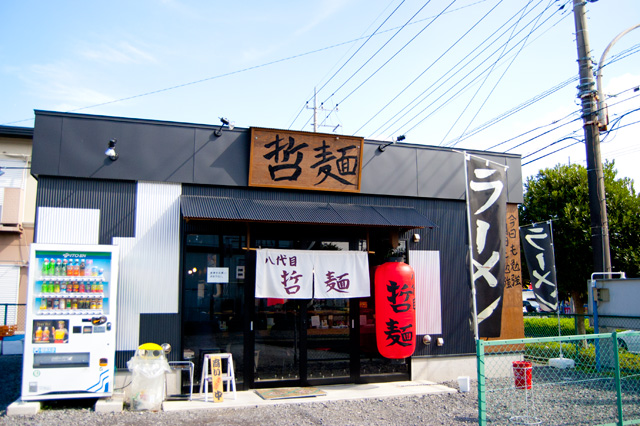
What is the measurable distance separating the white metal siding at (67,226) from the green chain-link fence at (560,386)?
667 centimetres

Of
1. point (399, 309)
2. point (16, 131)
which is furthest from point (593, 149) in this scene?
point (16, 131)

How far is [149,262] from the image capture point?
8.52m

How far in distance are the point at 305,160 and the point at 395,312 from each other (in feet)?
11.3

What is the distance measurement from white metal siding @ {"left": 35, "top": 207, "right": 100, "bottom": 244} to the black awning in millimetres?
1587

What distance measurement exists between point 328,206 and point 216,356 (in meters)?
3.51

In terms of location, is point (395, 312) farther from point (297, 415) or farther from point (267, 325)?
point (297, 415)

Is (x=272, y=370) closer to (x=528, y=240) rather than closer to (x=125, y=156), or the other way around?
(x=125, y=156)

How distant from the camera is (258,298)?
896 cm

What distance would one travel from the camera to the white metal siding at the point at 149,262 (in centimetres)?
832

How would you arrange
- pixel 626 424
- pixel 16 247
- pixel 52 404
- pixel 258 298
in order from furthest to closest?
pixel 16 247
pixel 258 298
pixel 52 404
pixel 626 424

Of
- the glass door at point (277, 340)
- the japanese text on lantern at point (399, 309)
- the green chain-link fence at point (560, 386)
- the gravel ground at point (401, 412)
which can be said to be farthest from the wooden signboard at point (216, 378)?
the green chain-link fence at point (560, 386)

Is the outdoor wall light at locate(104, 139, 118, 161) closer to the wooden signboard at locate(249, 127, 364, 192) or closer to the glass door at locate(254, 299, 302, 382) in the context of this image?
the wooden signboard at locate(249, 127, 364, 192)

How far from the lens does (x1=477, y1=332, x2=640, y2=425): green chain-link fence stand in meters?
6.04

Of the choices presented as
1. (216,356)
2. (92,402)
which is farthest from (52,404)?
(216,356)
